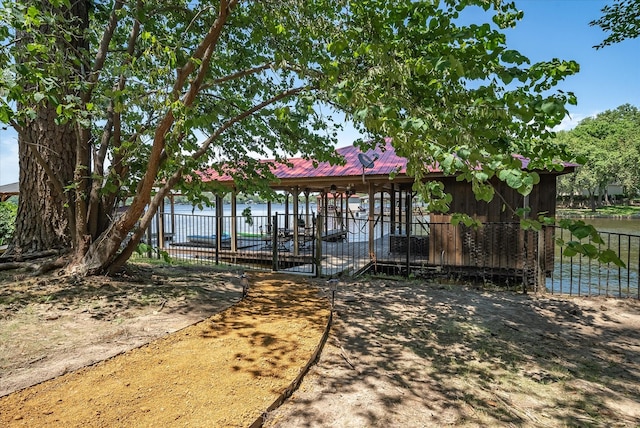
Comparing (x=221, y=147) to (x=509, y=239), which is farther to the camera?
(x=509, y=239)

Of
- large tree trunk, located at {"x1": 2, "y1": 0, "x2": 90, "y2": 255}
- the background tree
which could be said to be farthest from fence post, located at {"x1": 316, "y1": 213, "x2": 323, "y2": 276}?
large tree trunk, located at {"x1": 2, "y1": 0, "x2": 90, "y2": 255}

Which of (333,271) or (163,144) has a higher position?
(163,144)

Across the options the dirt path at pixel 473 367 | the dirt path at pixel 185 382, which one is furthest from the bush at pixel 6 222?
the dirt path at pixel 473 367

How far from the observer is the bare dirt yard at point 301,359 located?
2.97m

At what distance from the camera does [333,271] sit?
981 cm

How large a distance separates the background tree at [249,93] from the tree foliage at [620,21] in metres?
8.49

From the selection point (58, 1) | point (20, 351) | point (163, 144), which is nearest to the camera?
point (20, 351)

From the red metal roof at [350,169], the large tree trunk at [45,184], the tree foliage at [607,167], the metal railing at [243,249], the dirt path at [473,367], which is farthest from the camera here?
the tree foliage at [607,167]

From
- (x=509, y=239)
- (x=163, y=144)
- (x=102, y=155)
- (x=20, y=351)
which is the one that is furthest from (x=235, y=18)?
(x=509, y=239)

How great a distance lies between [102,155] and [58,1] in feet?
10.5

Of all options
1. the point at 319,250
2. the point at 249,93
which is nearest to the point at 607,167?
the point at 319,250

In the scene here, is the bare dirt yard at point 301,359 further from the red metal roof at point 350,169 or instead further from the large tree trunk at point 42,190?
the red metal roof at point 350,169

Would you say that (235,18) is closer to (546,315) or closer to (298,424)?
(298,424)

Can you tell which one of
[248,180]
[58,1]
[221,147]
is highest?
[58,1]
